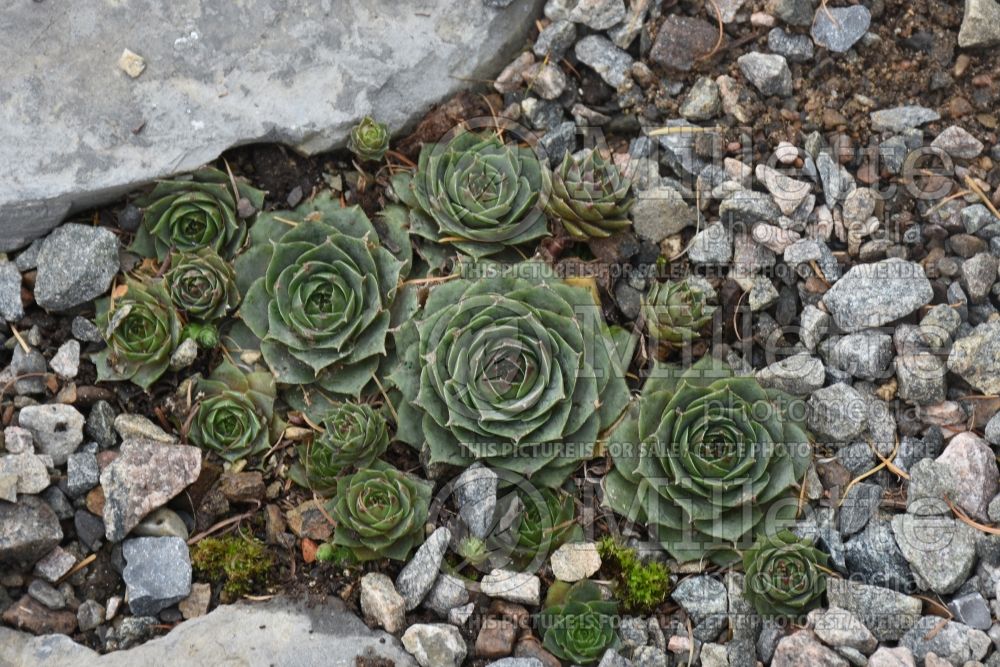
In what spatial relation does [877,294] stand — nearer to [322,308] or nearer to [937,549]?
[937,549]

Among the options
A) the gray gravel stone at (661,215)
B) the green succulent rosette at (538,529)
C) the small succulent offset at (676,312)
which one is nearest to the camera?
the green succulent rosette at (538,529)

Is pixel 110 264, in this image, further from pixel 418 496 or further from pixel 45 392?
pixel 418 496

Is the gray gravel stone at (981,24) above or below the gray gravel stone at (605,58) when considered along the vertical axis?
above

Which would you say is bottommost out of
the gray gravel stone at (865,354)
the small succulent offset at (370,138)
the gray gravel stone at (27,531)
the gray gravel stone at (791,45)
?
the gray gravel stone at (27,531)

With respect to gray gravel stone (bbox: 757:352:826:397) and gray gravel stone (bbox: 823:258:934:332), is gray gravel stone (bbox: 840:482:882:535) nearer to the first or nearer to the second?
gray gravel stone (bbox: 757:352:826:397)

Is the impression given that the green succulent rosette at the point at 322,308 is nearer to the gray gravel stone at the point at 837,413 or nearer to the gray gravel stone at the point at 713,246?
the gray gravel stone at the point at 713,246

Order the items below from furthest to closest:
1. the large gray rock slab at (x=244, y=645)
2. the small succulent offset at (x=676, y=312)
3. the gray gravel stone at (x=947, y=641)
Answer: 1. the small succulent offset at (x=676, y=312)
2. the large gray rock slab at (x=244, y=645)
3. the gray gravel stone at (x=947, y=641)

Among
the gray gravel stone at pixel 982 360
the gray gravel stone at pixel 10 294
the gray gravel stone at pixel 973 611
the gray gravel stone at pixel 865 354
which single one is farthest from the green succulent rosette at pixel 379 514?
the gray gravel stone at pixel 982 360
